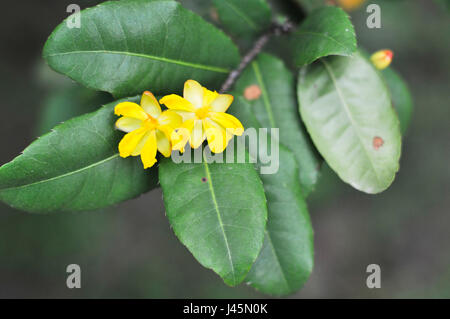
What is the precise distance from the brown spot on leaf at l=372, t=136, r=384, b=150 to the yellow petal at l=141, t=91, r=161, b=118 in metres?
0.69

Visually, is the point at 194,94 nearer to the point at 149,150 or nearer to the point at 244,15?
the point at 149,150

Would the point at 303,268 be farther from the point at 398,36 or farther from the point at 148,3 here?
the point at 398,36

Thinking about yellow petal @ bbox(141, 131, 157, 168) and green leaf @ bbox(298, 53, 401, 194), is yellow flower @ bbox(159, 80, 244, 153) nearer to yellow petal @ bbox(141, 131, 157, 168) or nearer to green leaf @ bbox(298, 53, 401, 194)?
yellow petal @ bbox(141, 131, 157, 168)

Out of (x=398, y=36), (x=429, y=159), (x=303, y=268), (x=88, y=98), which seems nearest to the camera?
(x=303, y=268)

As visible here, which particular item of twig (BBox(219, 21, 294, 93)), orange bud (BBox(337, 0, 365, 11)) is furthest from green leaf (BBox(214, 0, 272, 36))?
orange bud (BBox(337, 0, 365, 11))

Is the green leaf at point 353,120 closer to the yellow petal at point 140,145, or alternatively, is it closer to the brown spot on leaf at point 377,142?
the brown spot on leaf at point 377,142

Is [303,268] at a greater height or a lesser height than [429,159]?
lesser

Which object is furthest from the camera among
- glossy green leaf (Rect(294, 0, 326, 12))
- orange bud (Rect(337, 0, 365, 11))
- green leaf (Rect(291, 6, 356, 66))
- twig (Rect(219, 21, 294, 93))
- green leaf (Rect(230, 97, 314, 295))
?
orange bud (Rect(337, 0, 365, 11))

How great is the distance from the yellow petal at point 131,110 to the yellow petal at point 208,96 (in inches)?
6.4

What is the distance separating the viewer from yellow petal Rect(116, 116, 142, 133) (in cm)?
110

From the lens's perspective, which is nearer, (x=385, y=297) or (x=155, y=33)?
(x=155, y=33)

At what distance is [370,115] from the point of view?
4.42 feet

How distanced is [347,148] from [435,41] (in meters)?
2.28

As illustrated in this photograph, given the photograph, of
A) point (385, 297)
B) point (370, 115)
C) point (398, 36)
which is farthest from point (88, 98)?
point (385, 297)
